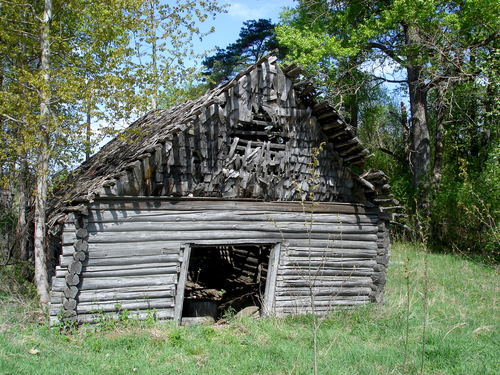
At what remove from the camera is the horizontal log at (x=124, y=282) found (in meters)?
6.38

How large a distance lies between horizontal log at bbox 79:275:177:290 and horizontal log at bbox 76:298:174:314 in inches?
10.3

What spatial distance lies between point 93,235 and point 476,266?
38.1ft

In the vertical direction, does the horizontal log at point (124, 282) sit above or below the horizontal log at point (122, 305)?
above

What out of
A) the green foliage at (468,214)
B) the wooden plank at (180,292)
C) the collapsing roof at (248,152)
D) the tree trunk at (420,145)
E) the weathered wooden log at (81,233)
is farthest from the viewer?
the tree trunk at (420,145)

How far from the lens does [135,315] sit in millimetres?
6586

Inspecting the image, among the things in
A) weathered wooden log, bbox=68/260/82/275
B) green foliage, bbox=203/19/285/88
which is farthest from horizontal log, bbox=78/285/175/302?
green foliage, bbox=203/19/285/88

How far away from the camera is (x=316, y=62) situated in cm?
1672

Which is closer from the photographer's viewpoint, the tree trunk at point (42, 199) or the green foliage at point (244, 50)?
the tree trunk at point (42, 199)

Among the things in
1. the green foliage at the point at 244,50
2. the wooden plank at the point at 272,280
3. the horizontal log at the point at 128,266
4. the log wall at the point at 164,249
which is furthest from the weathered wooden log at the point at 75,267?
the green foliage at the point at 244,50

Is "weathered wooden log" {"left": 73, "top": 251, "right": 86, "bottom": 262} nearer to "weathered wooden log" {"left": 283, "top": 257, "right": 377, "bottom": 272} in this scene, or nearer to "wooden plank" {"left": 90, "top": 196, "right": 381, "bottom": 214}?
"wooden plank" {"left": 90, "top": 196, "right": 381, "bottom": 214}

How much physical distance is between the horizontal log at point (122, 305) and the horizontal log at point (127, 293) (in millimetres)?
64

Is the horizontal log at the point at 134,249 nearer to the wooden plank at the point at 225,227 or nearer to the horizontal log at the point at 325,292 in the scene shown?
the wooden plank at the point at 225,227

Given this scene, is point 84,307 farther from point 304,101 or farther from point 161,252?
point 304,101

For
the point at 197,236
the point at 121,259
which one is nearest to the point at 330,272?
the point at 197,236
